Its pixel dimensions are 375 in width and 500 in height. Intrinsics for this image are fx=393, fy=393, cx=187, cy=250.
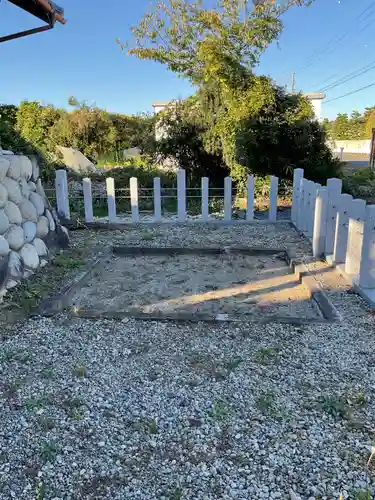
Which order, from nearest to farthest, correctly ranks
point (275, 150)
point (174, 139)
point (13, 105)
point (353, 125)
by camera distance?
point (275, 150) → point (174, 139) → point (13, 105) → point (353, 125)

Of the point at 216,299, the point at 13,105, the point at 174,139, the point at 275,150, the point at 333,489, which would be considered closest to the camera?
the point at 333,489

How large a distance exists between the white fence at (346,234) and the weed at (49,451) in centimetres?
275

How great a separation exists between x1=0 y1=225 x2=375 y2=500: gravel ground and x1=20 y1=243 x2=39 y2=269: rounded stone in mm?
1110

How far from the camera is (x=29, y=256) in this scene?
4.12m

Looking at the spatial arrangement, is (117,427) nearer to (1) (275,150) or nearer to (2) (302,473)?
(2) (302,473)

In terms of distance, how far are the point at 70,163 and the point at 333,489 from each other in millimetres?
10971

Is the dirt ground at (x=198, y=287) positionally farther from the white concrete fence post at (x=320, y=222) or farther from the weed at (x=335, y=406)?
the weed at (x=335, y=406)

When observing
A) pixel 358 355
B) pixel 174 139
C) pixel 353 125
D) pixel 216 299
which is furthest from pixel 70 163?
pixel 353 125

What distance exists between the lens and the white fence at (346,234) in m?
3.50

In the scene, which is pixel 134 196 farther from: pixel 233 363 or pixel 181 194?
pixel 233 363

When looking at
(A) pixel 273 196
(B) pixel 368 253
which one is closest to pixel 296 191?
(A) pixel 273 196

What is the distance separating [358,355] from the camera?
8.39ft

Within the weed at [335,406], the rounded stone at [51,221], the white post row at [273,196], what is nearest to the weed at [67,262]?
the rounded stone at [51,221]

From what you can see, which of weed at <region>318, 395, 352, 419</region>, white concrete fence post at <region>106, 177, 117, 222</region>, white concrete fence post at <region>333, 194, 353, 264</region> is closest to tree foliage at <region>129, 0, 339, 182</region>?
white concrete fence post at <region>106, 177, 117, 222</region>
